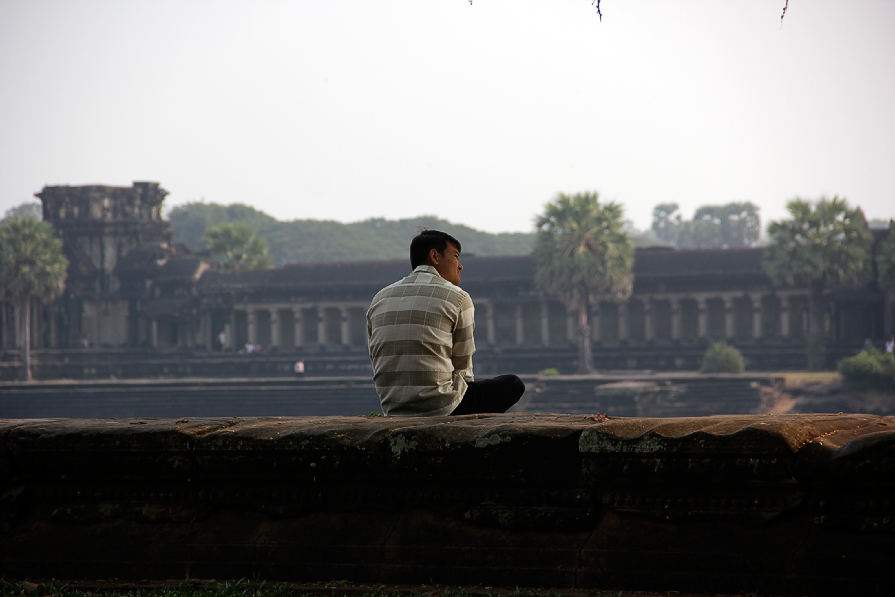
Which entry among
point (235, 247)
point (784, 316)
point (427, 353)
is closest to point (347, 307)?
point (235, 247)

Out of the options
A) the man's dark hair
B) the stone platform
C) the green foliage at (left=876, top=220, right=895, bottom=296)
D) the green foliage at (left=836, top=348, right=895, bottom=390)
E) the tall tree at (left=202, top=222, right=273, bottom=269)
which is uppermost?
the tall tree at (left=202, top=222, right=273, bottom=269)

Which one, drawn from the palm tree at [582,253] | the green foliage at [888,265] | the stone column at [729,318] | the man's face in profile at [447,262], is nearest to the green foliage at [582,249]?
the palm tree at [582,253]

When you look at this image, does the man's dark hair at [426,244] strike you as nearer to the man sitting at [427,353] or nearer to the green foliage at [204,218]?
the man sitting at [427,353]

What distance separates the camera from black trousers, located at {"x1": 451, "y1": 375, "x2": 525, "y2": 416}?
425 centimetres

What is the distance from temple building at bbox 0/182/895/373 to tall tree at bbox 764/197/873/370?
8.43 ft

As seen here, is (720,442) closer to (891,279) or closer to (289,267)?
(891,279)

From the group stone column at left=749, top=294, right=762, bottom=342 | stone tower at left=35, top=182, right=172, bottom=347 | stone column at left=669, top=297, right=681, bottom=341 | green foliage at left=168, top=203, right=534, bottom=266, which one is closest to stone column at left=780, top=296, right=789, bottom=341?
stone column at left=749, top=294, right=762, bottom=342

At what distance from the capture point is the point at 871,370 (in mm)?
32594

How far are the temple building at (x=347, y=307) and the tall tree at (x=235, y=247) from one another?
1993 millimetres

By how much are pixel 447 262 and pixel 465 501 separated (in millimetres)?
1636

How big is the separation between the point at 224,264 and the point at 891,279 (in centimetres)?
3827

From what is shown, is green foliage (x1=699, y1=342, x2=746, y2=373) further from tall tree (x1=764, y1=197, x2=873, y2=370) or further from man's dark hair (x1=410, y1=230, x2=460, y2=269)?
man's dark hair (x1=410, y1=230, x2=460, y2=269)

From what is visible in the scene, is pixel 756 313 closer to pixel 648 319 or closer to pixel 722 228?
pixel 648 319

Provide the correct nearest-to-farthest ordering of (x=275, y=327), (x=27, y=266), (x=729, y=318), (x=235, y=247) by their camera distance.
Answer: (x=729, y=318) → (x=27, y=266) → (x=275, y=327) → (x=235, y=247)
